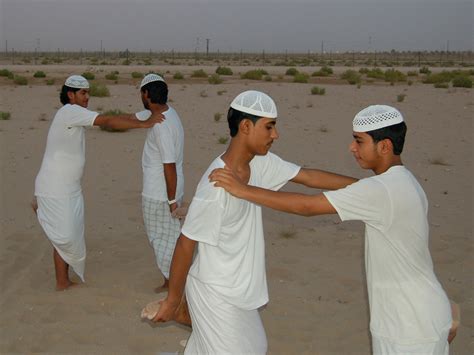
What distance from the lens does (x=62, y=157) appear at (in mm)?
5449

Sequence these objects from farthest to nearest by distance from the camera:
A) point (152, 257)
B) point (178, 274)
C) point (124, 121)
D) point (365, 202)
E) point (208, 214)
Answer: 1. point (152, 257)
2. point (124, 121)
3. point (178, 274)
4. point (208, 214)
5. point (365, 202)

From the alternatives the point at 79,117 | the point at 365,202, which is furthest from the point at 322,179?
the point at 79,117

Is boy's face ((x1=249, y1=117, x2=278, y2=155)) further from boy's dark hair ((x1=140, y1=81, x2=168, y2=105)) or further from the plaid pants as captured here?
the plaid pants

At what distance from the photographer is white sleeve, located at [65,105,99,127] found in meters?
5.22

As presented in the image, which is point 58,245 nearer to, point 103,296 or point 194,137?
point 103,296

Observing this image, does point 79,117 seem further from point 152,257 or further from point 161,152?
point 152,257

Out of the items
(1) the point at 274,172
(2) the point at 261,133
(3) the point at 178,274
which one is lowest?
(3) the point at 178,274

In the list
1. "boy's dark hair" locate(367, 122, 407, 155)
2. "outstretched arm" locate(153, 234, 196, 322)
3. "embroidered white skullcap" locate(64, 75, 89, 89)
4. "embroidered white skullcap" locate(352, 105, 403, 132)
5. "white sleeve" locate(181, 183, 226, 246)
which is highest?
"embroidered white skullcap" locate(64, 75, 89, 89)

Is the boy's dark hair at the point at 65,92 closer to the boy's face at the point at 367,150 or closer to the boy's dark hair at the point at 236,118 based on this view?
the boy's dark hair at the point at 236,118

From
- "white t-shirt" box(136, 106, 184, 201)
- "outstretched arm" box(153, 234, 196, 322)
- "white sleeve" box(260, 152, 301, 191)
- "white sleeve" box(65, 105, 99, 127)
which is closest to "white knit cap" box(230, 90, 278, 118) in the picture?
"white sleeve" box(260, 152, 301, 191)

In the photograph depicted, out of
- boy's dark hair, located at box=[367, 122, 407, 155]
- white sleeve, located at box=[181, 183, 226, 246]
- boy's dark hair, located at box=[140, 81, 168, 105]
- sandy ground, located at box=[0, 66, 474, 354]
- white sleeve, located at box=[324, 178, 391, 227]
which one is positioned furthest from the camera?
boy's dark hair, located at box=[140, 81, 168, 105]

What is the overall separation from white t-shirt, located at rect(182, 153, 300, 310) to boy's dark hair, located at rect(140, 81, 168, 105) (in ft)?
7.53

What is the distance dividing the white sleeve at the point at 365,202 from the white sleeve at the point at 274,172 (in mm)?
688

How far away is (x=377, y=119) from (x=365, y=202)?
36 cm
